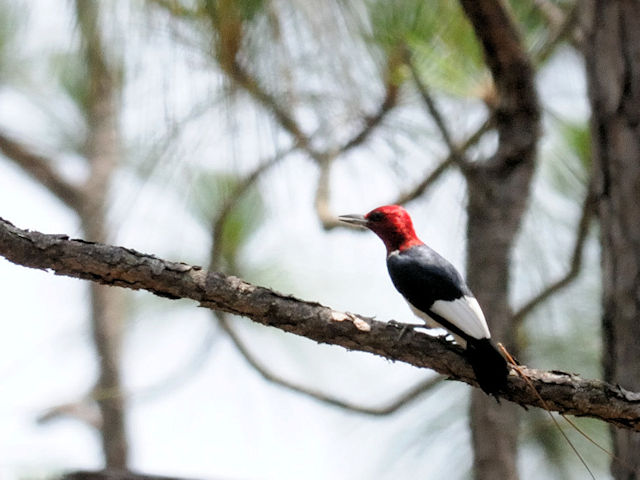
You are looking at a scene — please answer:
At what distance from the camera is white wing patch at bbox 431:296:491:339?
1869 millimetres

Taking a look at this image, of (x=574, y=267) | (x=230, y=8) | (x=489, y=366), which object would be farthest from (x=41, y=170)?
(x=489, y=366)

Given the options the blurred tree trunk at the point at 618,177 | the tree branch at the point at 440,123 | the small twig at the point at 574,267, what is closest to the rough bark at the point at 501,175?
the tree branch at the point at 440,123

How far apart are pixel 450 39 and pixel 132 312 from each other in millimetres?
2560

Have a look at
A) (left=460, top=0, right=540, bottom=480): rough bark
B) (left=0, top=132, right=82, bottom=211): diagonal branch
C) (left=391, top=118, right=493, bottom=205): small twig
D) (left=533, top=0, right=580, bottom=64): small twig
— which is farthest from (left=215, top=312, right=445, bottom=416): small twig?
(left=0, top=132, right=82, bottom=211): diagonal branch

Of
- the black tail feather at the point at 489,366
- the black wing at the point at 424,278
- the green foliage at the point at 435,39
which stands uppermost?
the green foliage at the point at 435,39

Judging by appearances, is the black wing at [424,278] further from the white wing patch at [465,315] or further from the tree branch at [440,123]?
the tree branch at [440,123]

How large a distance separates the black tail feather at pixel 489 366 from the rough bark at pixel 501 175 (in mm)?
706

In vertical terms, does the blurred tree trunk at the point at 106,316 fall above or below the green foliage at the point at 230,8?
above

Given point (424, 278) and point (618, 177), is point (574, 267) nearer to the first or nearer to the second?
point (618, 177)

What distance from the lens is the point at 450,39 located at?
314 centimetres

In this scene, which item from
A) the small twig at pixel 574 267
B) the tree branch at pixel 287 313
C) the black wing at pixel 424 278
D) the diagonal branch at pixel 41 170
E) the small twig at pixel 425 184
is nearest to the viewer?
the tree branch at pixel 287 313

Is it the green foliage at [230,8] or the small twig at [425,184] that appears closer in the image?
the green foliage at [230,8]

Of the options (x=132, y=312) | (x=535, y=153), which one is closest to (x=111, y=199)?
(x=535, y=153)

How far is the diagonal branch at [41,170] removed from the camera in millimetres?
4148
